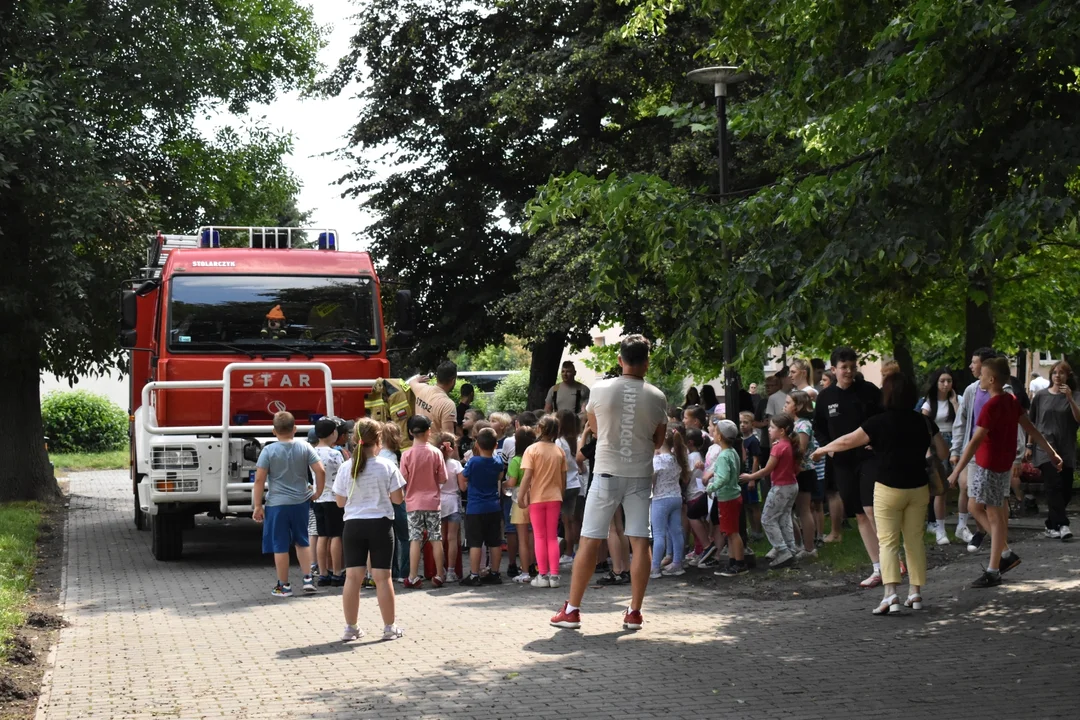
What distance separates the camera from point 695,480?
1220 centimetres

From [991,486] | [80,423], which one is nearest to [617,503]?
[991,486]

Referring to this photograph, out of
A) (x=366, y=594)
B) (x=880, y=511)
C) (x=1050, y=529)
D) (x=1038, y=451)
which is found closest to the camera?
(x=880, y=511)

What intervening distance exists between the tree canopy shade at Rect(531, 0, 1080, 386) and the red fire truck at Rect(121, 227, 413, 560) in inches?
186

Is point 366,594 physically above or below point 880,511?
below

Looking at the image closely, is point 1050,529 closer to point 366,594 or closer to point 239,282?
point 366,594

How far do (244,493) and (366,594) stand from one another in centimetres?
255

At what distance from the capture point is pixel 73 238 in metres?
18.8

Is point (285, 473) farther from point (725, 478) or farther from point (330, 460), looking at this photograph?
point (725, 478)

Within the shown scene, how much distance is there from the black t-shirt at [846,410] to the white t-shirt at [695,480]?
4.30ft

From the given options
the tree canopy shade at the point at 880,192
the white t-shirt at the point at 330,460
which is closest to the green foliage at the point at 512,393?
the white t-shirt at the point at 330,460

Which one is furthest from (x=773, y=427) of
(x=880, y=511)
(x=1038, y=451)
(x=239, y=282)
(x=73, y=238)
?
(x=73, y=238)

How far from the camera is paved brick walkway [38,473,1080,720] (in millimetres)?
6719

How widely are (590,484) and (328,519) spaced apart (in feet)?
8.74

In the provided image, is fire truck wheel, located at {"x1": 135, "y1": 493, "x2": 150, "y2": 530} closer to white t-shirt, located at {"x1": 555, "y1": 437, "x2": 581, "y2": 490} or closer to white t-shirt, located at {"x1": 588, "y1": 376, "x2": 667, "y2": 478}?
white t-shirt, located at {"x1": 555, "y1": 437, "x2": 581, "y2": 490}
